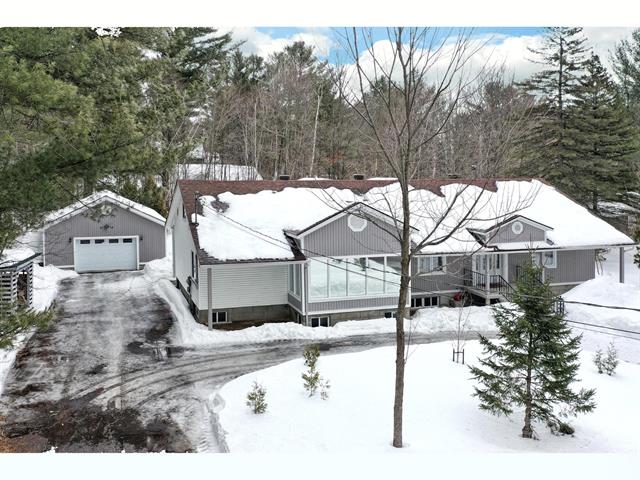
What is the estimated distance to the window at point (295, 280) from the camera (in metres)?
14.3

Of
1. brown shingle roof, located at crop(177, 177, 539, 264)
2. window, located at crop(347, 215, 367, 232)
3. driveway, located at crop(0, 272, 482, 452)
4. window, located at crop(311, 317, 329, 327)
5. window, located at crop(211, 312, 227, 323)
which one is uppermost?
brown shingle roof, located at crop(177, 177, 539, 264)

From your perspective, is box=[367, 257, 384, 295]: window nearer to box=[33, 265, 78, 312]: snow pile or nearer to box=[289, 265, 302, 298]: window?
box=[289, 265, 302, 298]: window

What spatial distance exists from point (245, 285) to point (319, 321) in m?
2.21

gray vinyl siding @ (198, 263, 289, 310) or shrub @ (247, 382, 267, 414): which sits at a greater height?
gray vinyl siding @ (198, 263, 289, 310)

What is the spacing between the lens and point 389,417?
24.7 feet

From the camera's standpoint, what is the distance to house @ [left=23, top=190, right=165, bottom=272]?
2183 cm

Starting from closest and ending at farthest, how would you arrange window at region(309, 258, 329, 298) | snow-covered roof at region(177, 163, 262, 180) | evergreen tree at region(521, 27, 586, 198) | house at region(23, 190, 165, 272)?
window at region(309, 258, 329, 298)
evergreen tree at region(521, 27, 586, 198)
house at region(23, 190, 165, 272)
snow-covered roof at region(177, 163, 262, 180)

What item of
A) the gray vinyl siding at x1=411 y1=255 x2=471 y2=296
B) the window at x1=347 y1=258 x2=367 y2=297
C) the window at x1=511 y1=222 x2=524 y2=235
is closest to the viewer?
the window at x1=347 y1=258 x2=367 y2=297

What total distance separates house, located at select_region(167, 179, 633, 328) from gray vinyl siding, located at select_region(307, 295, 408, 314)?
27 mm

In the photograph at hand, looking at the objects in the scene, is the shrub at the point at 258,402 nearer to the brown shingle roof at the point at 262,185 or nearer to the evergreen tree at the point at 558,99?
the brown shingle roof at the point at 262,185

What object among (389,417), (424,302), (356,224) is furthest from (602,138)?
(389,417)

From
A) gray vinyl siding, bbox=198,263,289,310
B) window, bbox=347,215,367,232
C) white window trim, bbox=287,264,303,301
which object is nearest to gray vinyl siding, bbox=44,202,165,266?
gray vinyl siding, bbox=198,263,289,310

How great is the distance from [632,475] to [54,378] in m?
9.19

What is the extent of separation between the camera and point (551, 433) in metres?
7.59
